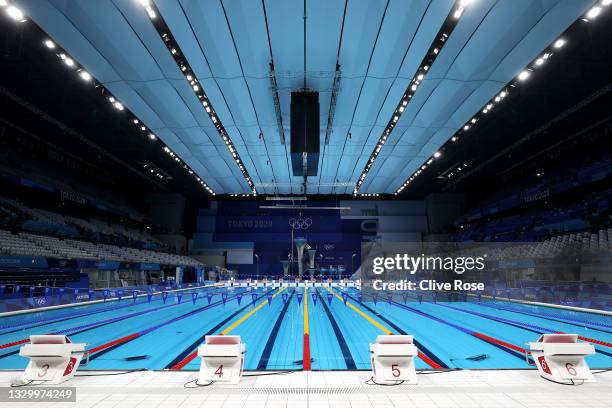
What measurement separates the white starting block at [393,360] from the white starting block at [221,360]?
1546mm

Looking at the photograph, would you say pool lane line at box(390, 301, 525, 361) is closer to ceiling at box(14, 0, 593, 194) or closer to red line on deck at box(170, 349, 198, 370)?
red line on deck at box(170, 349, 198, 370)

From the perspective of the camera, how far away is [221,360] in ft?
12.2

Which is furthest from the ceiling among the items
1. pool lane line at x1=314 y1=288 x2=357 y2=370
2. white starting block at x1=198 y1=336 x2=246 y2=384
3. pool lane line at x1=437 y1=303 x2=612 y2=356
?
white starting block at x1=198 y1=336 x2=246 y2=384

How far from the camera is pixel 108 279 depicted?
1795 cm

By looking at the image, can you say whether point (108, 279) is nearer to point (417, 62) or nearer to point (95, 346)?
point (95, 346)

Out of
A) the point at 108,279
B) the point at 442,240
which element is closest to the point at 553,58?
the point at 442,240

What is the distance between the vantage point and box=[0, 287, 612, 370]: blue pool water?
16.8 feet

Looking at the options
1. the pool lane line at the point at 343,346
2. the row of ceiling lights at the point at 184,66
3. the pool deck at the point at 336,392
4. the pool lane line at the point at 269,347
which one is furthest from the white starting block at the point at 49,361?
the row of ceiling lights at the point at 184,66

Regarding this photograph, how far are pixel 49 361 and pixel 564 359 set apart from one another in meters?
5.81

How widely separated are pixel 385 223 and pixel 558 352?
1016 inches

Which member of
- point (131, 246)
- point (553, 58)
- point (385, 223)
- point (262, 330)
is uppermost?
point (553, 58)

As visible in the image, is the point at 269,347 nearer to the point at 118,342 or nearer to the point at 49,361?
the point at 118,342

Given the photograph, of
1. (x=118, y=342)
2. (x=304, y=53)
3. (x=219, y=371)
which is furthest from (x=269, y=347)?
(x=304, y=53)

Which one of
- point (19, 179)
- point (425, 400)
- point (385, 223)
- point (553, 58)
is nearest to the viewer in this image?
point (425, 400)
